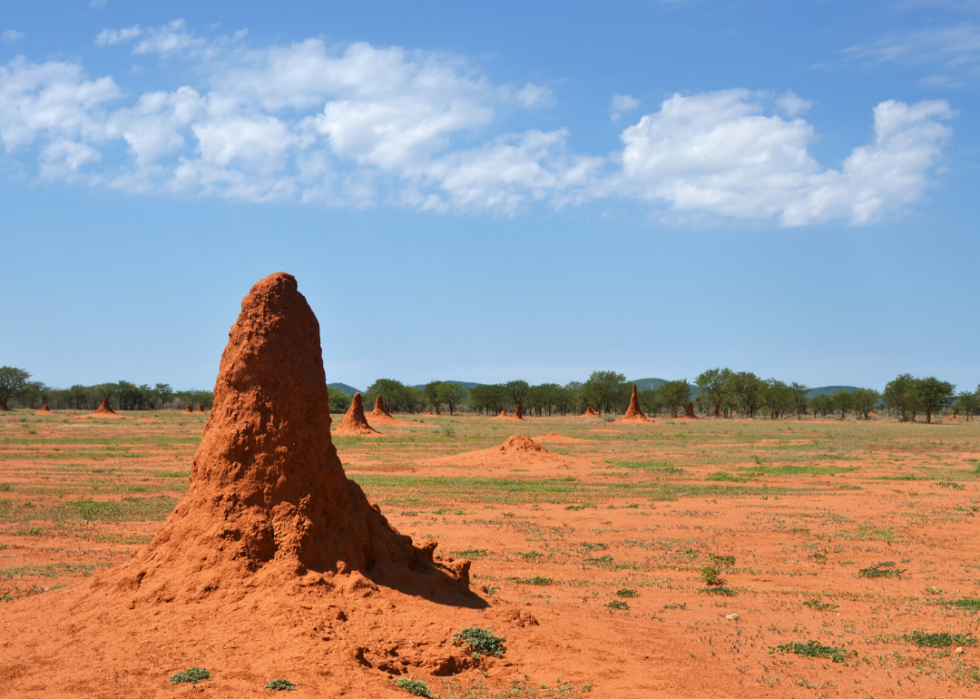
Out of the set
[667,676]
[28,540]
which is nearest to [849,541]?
[667,676]

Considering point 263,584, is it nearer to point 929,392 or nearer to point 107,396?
point 929,392

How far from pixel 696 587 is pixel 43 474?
19.9 meters

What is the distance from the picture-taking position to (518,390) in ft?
374

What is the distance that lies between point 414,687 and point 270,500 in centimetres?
238

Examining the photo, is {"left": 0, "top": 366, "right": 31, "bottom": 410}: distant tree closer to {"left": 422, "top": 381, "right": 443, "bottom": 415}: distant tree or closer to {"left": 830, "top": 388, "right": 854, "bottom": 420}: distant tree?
{"left": 422, "top": 381, "right": 443, "bottom": 415}: distant tree

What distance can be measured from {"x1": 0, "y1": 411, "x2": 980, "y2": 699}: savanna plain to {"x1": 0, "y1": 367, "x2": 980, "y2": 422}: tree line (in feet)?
243

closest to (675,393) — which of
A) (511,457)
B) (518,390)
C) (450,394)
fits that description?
(518,390)

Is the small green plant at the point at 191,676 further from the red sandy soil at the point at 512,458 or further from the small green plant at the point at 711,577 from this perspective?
the red sandy soil at the point at 512,458

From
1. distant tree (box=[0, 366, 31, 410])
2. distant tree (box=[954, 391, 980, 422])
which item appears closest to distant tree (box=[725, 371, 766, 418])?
distant tree (box=[954, 391, 980, 422])

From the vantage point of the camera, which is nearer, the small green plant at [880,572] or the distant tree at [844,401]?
the small green plant at [880,572]

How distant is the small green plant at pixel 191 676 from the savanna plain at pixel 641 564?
0.26 feet

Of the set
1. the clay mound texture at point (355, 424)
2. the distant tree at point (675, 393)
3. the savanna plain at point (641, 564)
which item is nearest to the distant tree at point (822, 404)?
the distant tree at point (675, 393)

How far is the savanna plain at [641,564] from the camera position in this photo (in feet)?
21.0

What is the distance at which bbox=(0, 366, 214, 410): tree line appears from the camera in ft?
338
